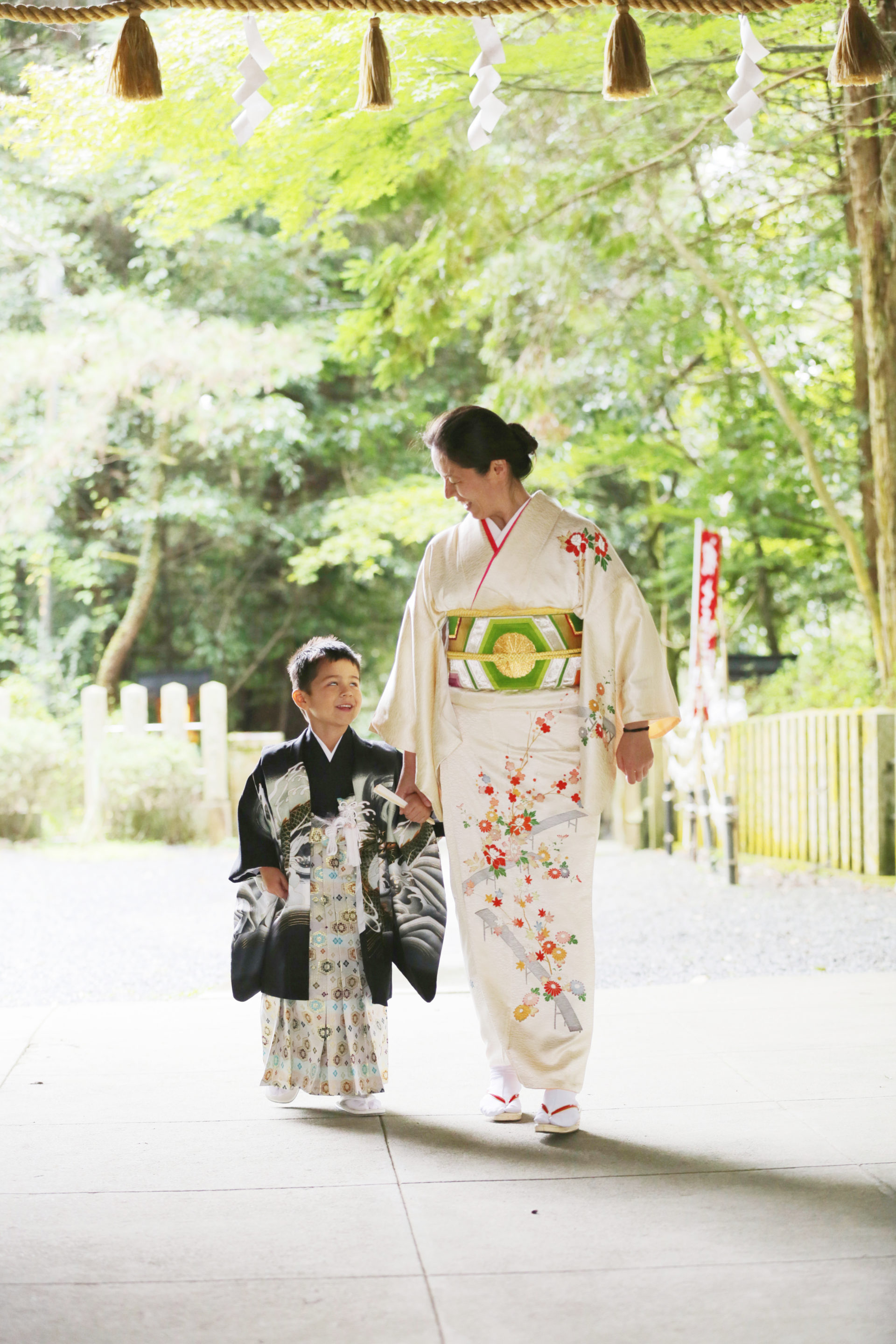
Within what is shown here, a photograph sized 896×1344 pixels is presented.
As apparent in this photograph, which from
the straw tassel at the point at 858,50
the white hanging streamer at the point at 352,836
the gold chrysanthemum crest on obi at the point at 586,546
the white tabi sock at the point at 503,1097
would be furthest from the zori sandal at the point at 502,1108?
the straw tassel at the point at 858,50

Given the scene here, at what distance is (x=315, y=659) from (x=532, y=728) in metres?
0.46

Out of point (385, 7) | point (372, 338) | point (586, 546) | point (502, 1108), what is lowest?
point (502, 1108)

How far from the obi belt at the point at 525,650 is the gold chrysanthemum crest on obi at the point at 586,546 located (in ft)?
0.37

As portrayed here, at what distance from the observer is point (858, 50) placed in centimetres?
279

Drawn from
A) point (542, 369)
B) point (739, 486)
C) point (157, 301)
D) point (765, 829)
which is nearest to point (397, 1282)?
point (765, 829)

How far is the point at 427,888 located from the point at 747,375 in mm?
8012

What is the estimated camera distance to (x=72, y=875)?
8000mm

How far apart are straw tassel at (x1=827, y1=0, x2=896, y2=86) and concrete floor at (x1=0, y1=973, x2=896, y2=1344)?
2035mm

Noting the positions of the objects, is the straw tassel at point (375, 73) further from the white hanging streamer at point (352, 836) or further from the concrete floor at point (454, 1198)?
the concrete floor at point (454, 1198)

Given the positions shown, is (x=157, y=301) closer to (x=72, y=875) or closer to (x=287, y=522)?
(x=287, y=522)

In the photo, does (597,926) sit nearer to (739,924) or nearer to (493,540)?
(739,924)

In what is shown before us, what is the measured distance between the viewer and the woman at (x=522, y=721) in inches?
103

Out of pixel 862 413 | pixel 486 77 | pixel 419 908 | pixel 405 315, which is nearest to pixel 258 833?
pixel 419 908

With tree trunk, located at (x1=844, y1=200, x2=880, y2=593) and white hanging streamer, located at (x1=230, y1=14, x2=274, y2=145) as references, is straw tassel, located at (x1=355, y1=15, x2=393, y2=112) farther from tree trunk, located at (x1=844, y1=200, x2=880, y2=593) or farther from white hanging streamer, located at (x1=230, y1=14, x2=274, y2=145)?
tree trunk, located at (x1=844, y1=200, x2=880, y2=593)
